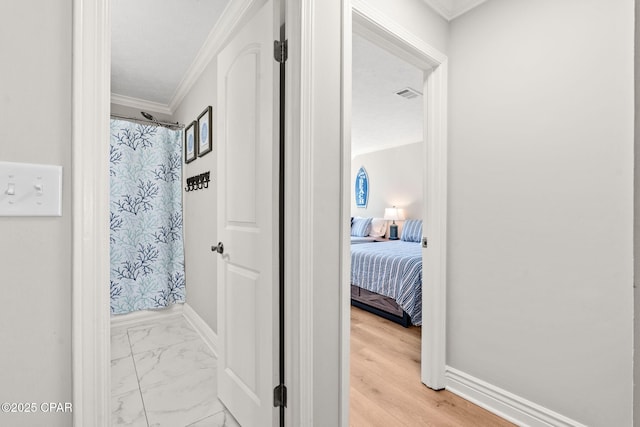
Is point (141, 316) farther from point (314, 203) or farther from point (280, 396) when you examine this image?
point (314, 203)

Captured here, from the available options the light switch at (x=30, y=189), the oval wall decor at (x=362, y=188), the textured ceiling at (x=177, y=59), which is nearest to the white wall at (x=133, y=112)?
the textured ceiling at (x=177, y=59)

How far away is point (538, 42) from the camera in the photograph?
154cm

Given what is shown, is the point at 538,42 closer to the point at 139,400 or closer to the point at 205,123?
the point at 205,123

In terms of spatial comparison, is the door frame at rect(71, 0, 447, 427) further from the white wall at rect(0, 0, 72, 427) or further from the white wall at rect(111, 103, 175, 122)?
the white wall at rect(111, 103, 175, 122)

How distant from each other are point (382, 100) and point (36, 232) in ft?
11.8

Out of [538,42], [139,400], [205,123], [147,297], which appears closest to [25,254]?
A: [139,400]

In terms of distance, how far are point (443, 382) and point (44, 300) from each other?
2.10 meters

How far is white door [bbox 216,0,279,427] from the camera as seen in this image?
1263 mm

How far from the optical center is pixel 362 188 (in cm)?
680

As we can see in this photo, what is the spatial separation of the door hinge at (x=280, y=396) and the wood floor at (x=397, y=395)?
0.58m

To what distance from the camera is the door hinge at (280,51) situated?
126cm

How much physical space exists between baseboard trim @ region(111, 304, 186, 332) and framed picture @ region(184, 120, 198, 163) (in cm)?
159

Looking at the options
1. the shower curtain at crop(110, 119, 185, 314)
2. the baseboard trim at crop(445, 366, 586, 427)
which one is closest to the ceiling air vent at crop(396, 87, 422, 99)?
the shower curtain at crop(110, 119, 185, 314)

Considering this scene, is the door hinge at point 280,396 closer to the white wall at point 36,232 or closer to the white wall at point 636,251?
the white wall at point 36,232
